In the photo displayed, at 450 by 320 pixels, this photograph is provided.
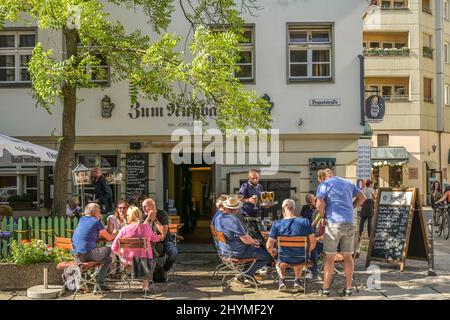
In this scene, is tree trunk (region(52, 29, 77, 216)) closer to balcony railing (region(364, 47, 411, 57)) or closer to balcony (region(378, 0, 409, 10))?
balcony railing (region(364, 47, 411, 57))

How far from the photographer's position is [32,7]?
34.7 ft

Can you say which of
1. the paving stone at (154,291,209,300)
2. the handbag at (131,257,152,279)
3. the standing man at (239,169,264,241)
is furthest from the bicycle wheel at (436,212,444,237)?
the handbag at (131,257,152,279)

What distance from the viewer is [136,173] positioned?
15062 millimetres

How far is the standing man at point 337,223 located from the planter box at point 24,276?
13.4ft

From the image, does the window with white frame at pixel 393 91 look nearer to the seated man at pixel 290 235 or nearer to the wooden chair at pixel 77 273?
the seated man at pixel 290 235

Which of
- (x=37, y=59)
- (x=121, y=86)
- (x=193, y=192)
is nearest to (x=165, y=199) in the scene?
(x=121, y=86)

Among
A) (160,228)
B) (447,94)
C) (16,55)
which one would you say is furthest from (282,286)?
(447,94)

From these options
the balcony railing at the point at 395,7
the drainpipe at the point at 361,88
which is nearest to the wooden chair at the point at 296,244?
the drainpipe at the point at 361,88

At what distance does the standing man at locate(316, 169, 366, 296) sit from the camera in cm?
828

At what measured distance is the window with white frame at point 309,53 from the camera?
14977 millimetres

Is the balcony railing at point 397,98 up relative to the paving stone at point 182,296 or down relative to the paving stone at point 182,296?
up

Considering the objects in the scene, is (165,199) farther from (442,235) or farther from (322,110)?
(442,235)

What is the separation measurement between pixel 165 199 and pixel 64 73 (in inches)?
216

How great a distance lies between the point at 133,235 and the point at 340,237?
293 cm
